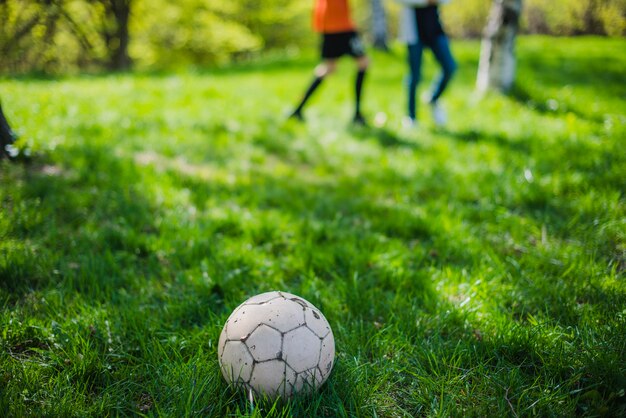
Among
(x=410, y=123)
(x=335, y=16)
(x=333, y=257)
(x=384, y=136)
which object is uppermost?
(x=335, y=16)

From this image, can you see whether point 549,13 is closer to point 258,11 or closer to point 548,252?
point 548,252

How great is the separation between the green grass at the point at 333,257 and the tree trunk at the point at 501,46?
1006 millimetres

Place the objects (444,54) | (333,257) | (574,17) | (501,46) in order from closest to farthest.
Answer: (333,257)
(444,54)
(501,46)
(574,17)

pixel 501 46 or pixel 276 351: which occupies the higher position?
pixel 501 46

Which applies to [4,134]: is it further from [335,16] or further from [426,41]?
[426,41]

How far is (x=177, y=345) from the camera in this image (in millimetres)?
2172

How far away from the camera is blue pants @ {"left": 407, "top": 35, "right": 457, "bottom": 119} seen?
5508 mm

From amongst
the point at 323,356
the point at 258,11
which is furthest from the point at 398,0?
the point at 258,11

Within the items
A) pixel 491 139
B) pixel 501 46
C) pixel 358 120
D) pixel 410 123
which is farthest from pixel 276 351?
pixel 501 46

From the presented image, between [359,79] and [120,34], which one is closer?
[359,79]

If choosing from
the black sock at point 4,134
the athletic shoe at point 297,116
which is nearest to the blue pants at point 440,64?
the athletic shoe at point 297,116

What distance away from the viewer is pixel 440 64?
18.5 ft

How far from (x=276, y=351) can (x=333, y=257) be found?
1.28m

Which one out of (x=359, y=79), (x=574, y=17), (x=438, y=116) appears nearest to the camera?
(x=438, y=116)
